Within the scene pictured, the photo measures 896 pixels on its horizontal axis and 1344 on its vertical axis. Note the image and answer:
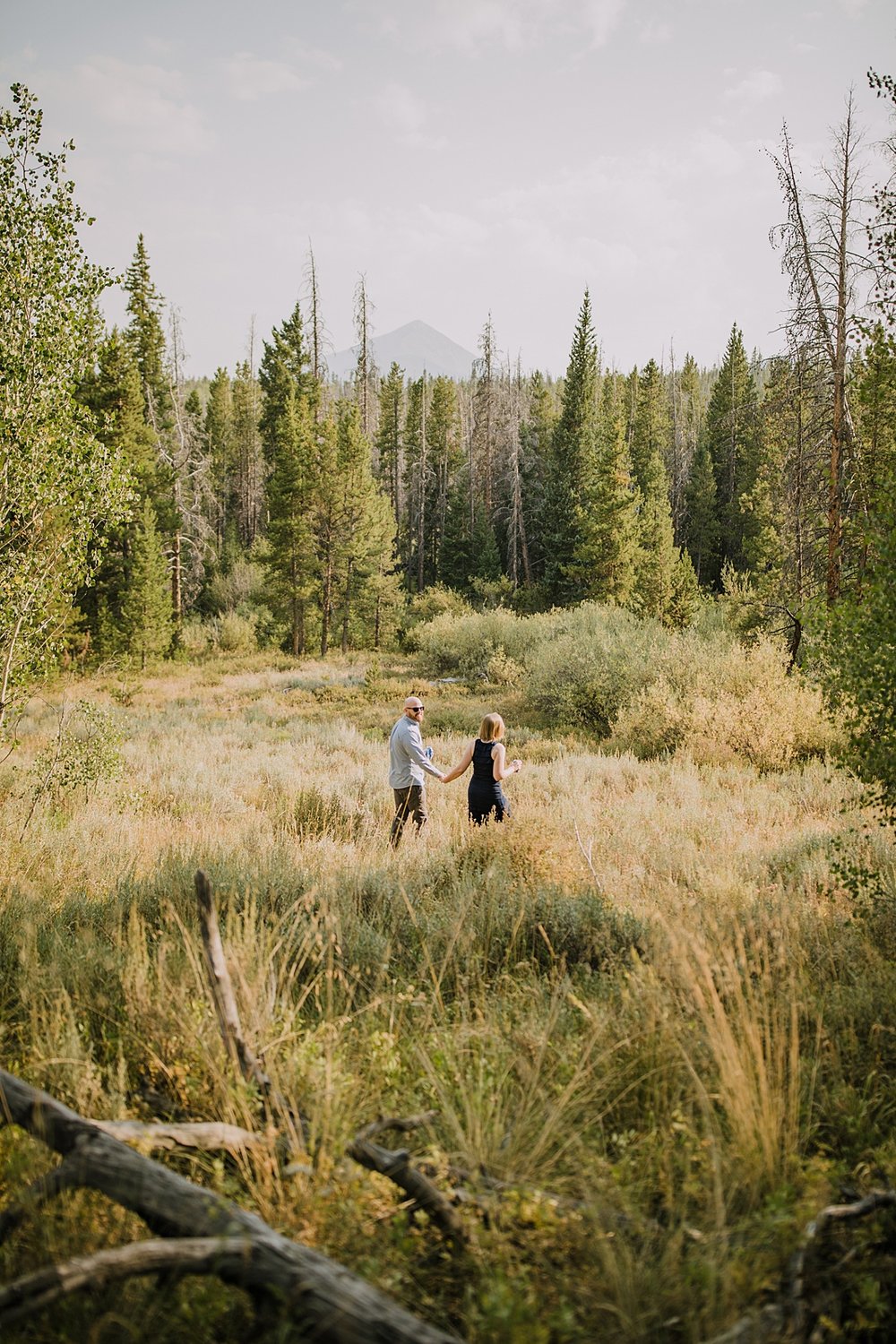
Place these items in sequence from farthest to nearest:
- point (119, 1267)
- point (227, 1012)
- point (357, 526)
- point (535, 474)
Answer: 1. point (535, 474)
2. point (357, 526)
3. point (227, 1012)
4. point (119, 1267)

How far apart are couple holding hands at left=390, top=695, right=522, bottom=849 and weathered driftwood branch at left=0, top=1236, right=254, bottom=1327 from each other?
5149 millimetres

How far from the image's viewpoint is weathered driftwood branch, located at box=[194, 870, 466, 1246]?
2264mm

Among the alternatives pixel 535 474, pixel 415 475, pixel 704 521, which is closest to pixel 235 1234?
pixel 535 474

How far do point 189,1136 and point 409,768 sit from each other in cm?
499

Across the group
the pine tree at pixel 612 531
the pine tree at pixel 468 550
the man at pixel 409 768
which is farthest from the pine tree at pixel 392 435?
the man at pixel 409 768

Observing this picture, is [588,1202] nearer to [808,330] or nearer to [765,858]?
[765,858]

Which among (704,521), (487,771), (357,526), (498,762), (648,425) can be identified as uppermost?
(648,425)

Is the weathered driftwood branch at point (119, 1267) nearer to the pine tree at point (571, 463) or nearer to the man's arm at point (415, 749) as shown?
the man's arm at point (415, 749)

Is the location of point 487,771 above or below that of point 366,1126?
above

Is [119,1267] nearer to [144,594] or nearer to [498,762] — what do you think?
[498,762]

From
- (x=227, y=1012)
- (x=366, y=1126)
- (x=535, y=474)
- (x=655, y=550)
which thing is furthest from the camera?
(x=535, y=474)

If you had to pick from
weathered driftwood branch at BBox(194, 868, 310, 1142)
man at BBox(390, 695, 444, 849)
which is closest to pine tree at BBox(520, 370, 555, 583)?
man at BBox(390, 695, 444, 849)

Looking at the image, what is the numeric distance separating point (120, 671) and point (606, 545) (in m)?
23.3

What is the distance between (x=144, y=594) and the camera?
26.0 metres
